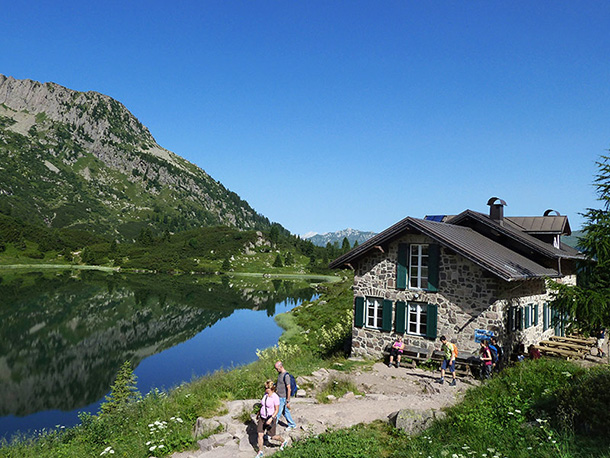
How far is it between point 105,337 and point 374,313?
3482 cm

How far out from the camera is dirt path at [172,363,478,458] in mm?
12469

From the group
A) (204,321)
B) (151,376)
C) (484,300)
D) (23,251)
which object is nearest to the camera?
(484,300)

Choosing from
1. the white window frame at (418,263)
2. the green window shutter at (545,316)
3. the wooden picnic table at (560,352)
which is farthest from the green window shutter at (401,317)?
the green window shutter at (545,316)

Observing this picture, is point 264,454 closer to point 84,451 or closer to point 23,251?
point 84,451

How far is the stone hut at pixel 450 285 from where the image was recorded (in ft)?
65.7

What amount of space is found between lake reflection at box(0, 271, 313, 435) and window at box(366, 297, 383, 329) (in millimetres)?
14998

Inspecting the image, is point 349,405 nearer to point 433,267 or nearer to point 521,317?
point 433,267

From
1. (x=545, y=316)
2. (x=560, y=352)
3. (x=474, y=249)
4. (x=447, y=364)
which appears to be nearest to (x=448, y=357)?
(x=447, y=364)

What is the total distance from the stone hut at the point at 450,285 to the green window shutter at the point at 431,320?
0.05 metres

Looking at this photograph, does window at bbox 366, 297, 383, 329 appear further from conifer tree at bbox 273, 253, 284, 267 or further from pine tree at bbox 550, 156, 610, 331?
conifer tree at bbox 273, 253, 284, 267

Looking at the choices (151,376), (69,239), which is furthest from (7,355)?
(69,239)

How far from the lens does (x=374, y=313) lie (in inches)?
923

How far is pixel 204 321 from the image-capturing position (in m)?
54.9

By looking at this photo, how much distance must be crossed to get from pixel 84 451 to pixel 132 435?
1651 millimetres
